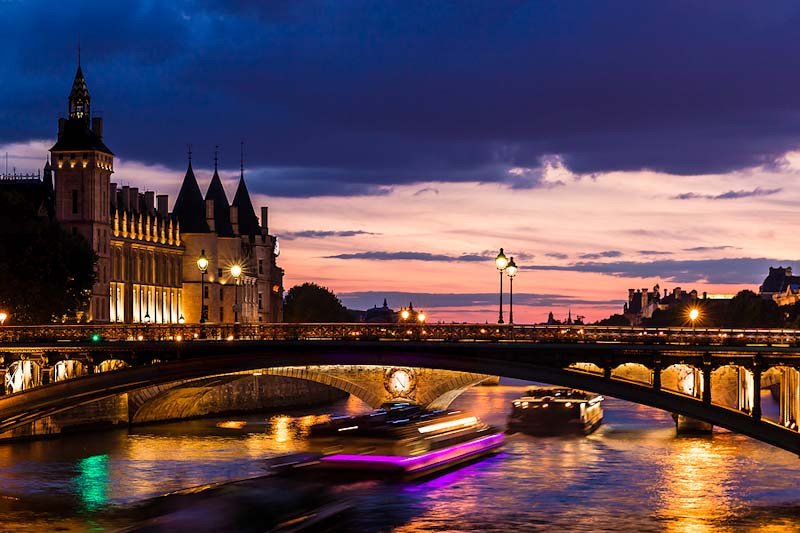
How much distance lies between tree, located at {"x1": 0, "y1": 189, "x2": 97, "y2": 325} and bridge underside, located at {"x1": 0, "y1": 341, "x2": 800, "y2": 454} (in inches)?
917

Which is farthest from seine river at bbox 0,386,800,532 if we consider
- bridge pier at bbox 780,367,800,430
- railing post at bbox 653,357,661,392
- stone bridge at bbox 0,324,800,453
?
railing post at bbox 653,357,661,392

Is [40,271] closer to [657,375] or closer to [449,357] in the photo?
[449,357]

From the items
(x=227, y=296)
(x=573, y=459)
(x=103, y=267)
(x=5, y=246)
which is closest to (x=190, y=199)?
(x=227, y=296)

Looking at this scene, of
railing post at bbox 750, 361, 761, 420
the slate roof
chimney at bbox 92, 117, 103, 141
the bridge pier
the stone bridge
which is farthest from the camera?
chimney at bbox 92, 117, 103, 141

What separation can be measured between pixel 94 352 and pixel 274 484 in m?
19.1

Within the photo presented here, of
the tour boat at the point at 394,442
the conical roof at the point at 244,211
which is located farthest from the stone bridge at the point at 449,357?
the conical roof at the point at 244,211

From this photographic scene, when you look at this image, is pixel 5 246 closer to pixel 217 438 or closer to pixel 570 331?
pixel 217 438

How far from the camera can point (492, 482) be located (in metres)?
73.0

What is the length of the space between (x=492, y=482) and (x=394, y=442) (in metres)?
6.00

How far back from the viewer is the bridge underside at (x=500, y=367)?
2456 inches

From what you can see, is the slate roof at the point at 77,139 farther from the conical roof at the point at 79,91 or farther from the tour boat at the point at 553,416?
the tour boat at the point at 553,416

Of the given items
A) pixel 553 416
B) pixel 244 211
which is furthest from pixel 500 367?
pixel 244 211

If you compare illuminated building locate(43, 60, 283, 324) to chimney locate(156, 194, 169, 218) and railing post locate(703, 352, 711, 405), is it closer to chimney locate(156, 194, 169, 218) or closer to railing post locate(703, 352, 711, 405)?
chimney locate(156, 194, 169, 218)

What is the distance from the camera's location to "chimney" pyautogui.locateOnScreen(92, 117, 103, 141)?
439ft
